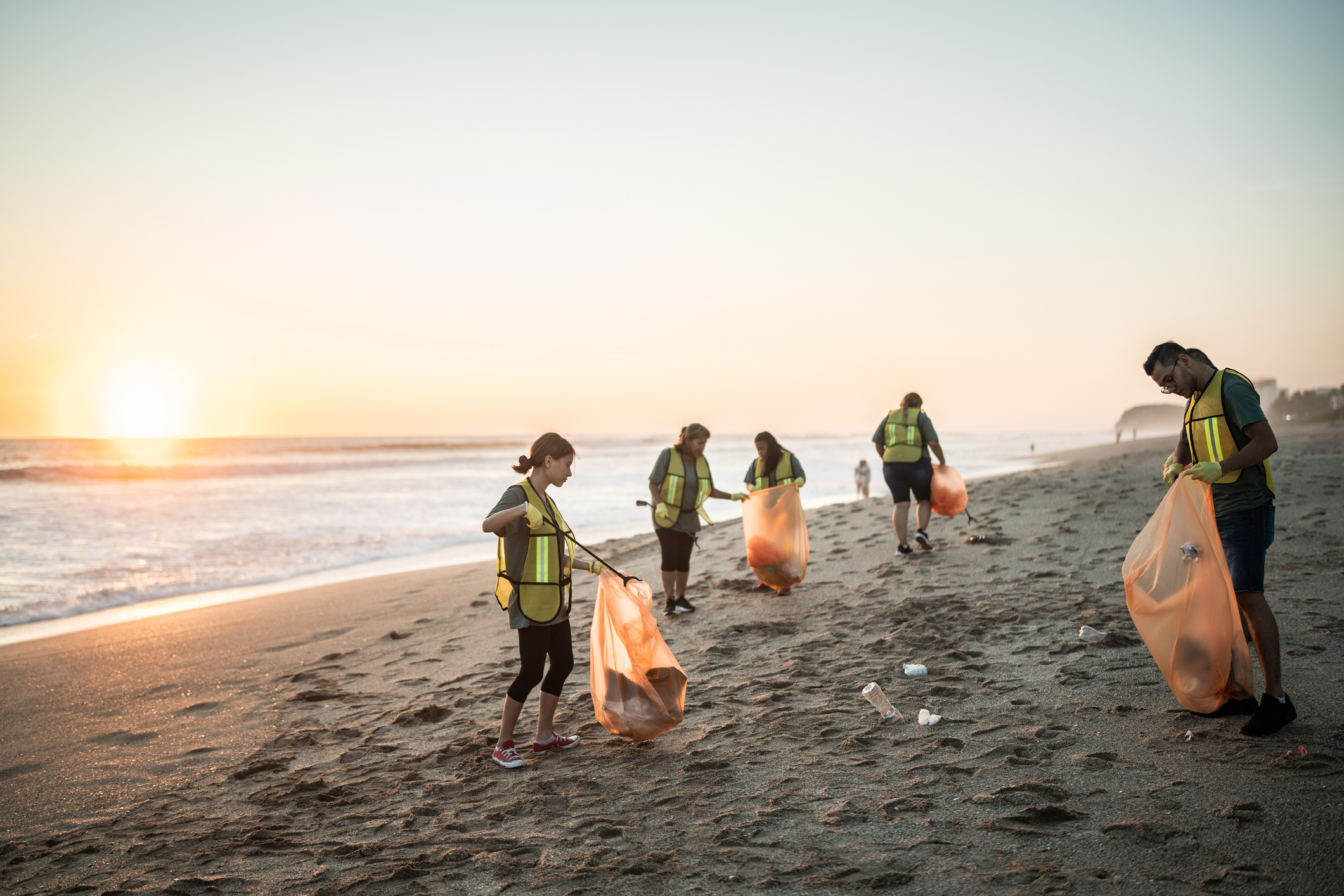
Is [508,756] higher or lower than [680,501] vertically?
lower

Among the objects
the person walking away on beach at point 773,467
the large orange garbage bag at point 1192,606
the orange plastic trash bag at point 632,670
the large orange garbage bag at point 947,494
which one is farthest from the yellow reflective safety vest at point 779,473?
the large orange garbage bag at point 1192,606

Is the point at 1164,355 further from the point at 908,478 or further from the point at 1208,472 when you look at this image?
the point at 908,478

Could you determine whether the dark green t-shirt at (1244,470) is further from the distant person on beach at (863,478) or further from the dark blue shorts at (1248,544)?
the distant person on beach at (863,478)

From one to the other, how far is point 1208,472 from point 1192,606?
584 mm

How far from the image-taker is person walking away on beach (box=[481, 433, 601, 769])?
11.4ft

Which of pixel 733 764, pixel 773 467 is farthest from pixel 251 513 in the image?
pixel 733 764

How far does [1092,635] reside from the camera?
454 centimetres

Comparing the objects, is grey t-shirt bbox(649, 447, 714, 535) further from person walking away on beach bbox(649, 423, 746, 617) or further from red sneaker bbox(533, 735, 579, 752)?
red sneaker bbox(533, 735, 579, 752)

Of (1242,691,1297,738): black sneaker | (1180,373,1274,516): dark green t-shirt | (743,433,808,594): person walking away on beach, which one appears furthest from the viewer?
(743,433,808,594): person walking away on beach

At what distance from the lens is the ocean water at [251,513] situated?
990 cm

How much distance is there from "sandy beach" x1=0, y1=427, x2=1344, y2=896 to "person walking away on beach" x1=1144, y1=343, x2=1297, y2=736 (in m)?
0.18

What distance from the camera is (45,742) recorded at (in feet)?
14.4

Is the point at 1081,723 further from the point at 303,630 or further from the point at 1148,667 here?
the point at 303,630

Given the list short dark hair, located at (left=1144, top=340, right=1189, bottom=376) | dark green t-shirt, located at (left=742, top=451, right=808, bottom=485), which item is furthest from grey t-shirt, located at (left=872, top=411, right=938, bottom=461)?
short dark hair, located at (left=1144, top=340, right=1189, bottom=376)
